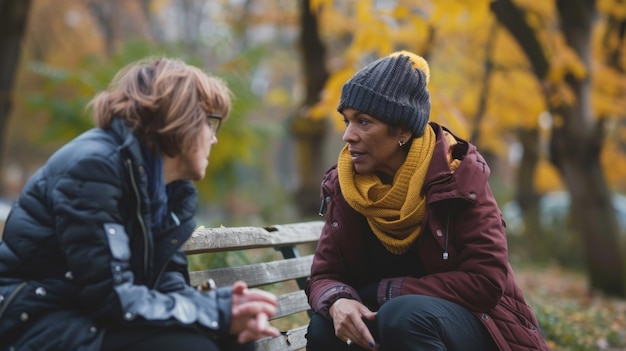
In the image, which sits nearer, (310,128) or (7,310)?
(7,310)

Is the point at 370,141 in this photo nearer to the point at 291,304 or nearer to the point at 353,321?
the point at 353,321

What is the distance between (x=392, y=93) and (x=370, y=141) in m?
0.22

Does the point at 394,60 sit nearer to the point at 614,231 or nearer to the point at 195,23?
the point at 614,231

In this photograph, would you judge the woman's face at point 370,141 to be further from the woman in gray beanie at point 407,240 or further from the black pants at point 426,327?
the black pants at point 426,327

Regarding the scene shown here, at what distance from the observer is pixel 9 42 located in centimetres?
927

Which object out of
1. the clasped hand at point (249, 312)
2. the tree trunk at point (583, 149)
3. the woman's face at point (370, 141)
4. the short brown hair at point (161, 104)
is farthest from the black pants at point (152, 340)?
the tree trunk at point (583, 149)

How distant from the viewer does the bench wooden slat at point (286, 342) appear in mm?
3425

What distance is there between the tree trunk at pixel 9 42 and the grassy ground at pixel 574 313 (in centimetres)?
627

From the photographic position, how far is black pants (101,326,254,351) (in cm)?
241

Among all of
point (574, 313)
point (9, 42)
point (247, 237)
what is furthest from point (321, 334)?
point (9, 42)

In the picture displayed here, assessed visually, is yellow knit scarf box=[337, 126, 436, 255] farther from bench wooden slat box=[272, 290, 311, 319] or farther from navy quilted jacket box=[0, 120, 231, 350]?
navy quilted jacket box=[0, 120, 231, 350]

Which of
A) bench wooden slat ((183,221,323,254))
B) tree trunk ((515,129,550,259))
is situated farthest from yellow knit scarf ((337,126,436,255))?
tree trunk ((515,129,550,259))

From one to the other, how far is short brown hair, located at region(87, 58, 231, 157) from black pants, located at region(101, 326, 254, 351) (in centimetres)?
57

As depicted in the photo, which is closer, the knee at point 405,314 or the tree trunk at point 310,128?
the knee at point 405,314
